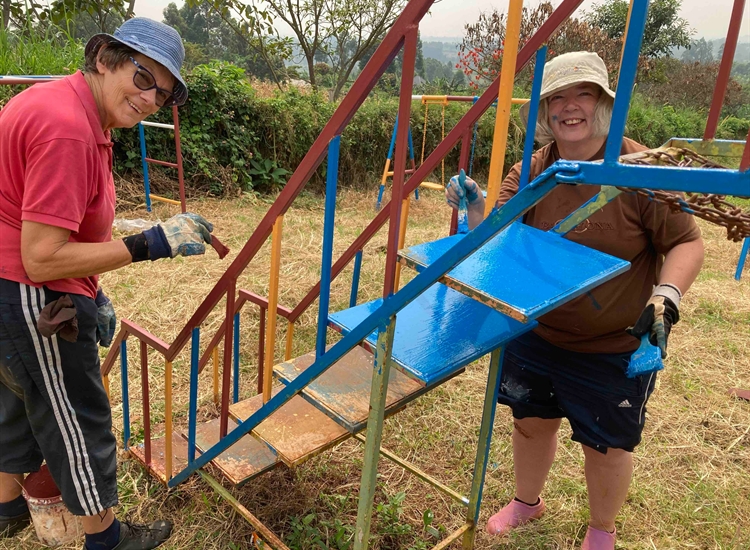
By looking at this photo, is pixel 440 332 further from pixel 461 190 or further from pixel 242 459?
pixel 242 459

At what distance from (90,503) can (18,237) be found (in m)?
0.93

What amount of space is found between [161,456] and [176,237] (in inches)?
52.2

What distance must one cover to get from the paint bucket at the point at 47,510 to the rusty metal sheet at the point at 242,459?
1.79ft

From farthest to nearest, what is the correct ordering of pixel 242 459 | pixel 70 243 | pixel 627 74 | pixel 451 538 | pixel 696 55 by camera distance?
1. pixel 696 55
2. pixel 242 459
3. pixel 451 538
4. pixel 70 243
5. pixel 627 74

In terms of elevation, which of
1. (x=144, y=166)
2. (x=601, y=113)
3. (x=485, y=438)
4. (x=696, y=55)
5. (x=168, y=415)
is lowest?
(x=168, y=415)

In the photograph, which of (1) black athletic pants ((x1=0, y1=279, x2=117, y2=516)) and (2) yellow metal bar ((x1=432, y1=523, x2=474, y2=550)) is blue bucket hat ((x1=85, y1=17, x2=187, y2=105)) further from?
(2) yellow metal bar ((x1=432, y1=523, x2=474, y2=550))

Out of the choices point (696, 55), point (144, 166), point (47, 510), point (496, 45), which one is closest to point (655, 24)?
point (496, 45)

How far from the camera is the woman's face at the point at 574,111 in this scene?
68.2 inches

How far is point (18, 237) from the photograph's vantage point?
5.13ft

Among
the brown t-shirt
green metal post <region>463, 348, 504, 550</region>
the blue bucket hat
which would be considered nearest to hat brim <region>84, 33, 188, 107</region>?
the blue bucket hat

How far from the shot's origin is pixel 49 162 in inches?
55.1

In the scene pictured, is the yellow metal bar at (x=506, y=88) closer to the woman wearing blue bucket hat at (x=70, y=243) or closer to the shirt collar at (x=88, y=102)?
the woman wearing blue bucket hat at (x=70, y=243)

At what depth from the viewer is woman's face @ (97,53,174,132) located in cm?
159

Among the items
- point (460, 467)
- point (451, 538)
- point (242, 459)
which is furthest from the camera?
point (460, 467)
